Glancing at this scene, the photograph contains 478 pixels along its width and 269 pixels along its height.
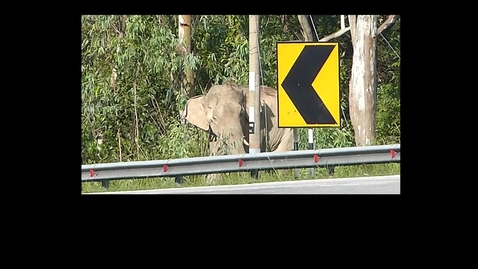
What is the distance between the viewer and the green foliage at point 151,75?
12.8m

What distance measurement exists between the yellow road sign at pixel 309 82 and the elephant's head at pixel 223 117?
6.36 ft

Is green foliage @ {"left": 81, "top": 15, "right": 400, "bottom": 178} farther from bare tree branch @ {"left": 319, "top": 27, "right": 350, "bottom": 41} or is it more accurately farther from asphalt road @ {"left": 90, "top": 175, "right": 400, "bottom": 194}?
asphalt road @ {"left": 90, "top": 175, "right": 400, "bottom": 194}

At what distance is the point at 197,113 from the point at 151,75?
1.13 m

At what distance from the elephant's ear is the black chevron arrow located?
256cm

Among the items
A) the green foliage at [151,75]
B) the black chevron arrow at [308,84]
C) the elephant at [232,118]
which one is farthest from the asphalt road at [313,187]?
the green foliage at [151,75]

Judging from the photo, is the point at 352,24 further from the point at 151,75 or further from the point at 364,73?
the point at 151,75

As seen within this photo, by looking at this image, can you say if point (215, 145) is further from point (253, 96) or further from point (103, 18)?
point (103, 18)

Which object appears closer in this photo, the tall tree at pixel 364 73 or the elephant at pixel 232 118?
the elephant at pixel 232 118

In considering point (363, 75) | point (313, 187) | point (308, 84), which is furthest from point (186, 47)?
point (313, 187)

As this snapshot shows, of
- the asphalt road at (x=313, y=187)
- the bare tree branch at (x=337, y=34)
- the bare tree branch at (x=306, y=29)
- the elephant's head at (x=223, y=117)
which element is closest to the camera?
the asphalt road at (x=313, y=187)

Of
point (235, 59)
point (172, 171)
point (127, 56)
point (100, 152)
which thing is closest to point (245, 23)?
point (235, 59)

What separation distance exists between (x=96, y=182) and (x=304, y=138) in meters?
2.83

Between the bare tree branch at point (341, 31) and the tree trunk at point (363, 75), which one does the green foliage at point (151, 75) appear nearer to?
the tree trunk at point (363, 75)

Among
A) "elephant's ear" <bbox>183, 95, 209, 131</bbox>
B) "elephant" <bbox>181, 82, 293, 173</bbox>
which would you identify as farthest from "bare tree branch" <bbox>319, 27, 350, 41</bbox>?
"elephant's ear" <bbox>183, 95, 209, 131</bbox>
